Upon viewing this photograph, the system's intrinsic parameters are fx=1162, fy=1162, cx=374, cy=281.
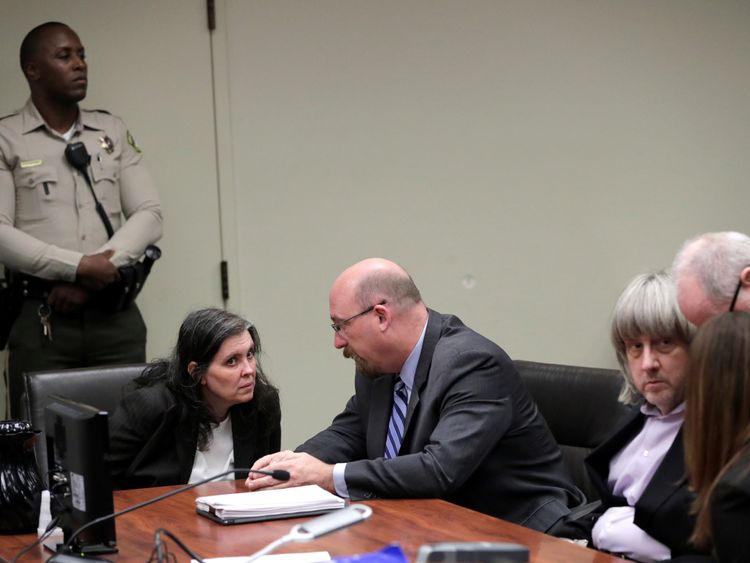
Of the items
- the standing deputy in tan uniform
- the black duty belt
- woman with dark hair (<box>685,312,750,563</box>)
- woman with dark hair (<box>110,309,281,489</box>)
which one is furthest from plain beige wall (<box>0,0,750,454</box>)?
woman with dark hair (<box>685,312,750,563</box>)

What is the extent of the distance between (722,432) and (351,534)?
907mm

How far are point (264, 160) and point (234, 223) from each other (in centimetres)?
33

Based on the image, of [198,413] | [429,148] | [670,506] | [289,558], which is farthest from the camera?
[429,148]

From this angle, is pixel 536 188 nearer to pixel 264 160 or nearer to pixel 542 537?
pixel 264 160

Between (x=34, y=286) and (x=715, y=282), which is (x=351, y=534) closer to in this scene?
(x=715, y=282)

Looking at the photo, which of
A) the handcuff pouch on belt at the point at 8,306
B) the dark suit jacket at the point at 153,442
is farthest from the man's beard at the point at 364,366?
the handcuff pouch on belt at the point at 8,306

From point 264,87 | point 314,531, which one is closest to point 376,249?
point 264,87

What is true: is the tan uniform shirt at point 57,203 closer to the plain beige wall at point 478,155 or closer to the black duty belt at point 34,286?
the black duty belt at point 34,286

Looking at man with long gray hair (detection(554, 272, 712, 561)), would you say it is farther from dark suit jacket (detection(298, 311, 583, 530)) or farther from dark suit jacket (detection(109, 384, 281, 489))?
dark suit jacket (detection(109, 384, 281, 489))

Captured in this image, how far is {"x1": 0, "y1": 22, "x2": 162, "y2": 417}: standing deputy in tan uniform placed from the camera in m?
4.61

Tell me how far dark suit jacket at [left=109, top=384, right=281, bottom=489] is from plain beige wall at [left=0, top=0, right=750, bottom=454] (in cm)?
183

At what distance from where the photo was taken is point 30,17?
5.05 meters

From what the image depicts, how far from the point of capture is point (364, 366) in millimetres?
3457

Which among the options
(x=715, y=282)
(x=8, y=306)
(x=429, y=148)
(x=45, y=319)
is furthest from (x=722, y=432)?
(x=429, y=148)
